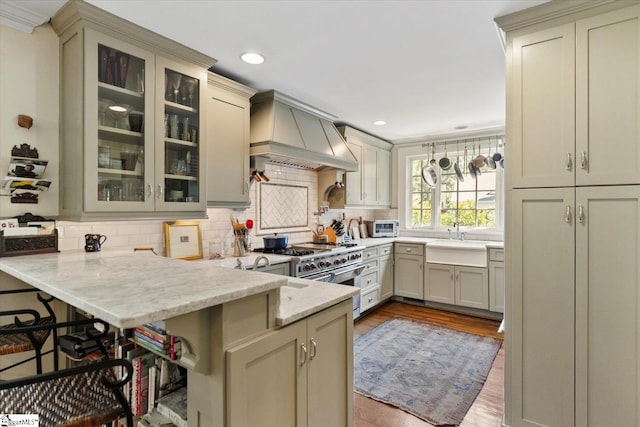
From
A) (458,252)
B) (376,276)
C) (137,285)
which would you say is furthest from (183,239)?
(458,252)

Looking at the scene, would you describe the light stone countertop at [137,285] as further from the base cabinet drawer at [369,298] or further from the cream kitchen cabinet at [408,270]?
the cream kitchen cabinet at [408,270]

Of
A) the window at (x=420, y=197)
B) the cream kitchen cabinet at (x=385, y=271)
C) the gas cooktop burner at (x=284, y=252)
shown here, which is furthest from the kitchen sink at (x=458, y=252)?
the gas cooktop burner at (x=284, y=252)

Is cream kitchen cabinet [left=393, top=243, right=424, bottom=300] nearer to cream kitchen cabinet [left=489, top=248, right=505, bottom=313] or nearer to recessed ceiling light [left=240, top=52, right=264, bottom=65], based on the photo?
cream kitchen cabinet [left=489, top=248, right=505, bottom=313]

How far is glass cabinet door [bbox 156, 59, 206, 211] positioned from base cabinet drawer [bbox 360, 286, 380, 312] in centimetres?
245

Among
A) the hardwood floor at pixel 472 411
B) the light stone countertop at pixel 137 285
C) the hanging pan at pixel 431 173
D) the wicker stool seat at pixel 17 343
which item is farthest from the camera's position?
the hanging pan at pixel 431 173

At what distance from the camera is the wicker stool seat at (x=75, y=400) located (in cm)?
101

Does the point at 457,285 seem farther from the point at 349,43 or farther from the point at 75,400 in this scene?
the point at 75,400

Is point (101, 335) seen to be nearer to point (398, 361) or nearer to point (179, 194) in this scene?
point (179, 194)

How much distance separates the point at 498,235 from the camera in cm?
456

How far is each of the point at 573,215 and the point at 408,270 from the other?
3.08m

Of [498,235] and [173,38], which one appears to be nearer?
[173,38]

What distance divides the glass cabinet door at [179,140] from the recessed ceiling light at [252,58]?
35 cm

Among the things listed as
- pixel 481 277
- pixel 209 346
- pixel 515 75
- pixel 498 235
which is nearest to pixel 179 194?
pixel 209 346

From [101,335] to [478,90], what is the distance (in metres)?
3.37
